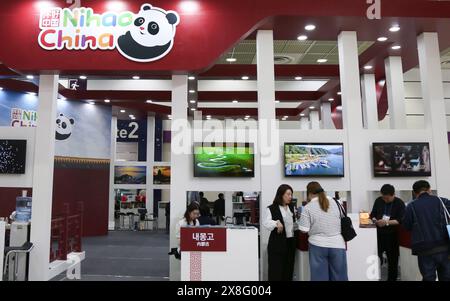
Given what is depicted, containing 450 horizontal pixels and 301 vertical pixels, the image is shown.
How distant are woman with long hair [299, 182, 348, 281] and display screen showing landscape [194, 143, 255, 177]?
1.69 meters

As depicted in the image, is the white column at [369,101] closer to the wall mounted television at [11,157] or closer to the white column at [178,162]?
the white column at [178,162]

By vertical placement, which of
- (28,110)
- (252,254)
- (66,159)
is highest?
(28,110)

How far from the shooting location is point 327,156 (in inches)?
214

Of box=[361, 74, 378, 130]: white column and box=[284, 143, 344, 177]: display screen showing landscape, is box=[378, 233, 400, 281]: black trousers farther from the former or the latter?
box=[361, 74, 378, 130]: white column

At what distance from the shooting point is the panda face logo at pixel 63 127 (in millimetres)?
9750

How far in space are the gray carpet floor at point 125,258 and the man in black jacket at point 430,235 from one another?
3.52 metres

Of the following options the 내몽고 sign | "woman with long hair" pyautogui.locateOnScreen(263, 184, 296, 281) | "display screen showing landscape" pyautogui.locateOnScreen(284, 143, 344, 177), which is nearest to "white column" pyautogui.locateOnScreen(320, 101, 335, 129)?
"display screen showing landscape" pyautogui.locateOnScreen(284, 143, 344, 177)

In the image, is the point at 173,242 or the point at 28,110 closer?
the point at 173,242

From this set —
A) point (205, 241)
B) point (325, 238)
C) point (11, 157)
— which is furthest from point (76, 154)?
point (325, 238)

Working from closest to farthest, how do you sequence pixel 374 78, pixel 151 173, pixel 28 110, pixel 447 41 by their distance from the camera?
1. pixel 447 41
2. pixel 374 78
3. pixel 28 110
4. pixel 151 173

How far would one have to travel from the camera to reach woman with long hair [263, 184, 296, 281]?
4352 millimetres
